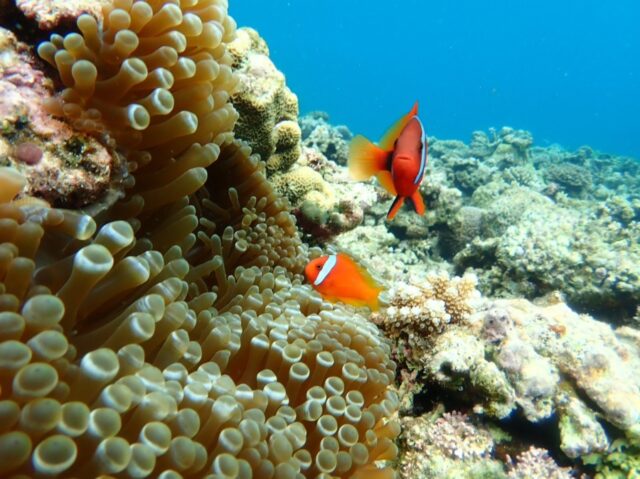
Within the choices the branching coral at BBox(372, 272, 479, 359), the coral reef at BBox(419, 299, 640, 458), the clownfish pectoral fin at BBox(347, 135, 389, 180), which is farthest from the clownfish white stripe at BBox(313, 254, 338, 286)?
the coral reef at BBox(419, 299, 640, 458)

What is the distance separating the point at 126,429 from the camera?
3.51 feet

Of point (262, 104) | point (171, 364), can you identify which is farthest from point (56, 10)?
point (262, 104)

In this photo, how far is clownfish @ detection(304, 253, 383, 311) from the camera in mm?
2174

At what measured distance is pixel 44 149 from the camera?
142 centimetres

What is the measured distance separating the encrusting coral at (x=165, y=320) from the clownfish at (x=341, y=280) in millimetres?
88

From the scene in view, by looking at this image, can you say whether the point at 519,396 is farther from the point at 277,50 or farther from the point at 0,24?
the point at 277,50

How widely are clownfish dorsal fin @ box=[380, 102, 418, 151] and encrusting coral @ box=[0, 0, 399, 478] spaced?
0.79 metres

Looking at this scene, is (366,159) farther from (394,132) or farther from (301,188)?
(301,188)

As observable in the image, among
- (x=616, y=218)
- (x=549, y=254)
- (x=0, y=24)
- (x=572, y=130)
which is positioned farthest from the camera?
(x=572, y=130)

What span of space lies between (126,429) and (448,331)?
2.26 m

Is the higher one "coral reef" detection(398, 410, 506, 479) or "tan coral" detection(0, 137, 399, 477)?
"coral reef" detection(398, 410, 506, 479)

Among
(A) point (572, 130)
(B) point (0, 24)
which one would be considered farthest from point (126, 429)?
(A) point (572, 130)

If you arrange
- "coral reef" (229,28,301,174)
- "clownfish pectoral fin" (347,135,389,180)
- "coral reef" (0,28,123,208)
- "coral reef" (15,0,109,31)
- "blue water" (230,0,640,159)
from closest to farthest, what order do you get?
"coral reef" (0,28,123,208)
"coral reef" (15,0,109,31)
"clownfish pectoral fin" (347,135,389,180)
"coral reef" (229,28,301,174)
"blue water" (230,0,640,159)

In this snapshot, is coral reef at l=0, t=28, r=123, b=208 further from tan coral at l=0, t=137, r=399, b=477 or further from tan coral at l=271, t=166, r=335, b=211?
tan coral at l=271, t=166, r=335, b=211
